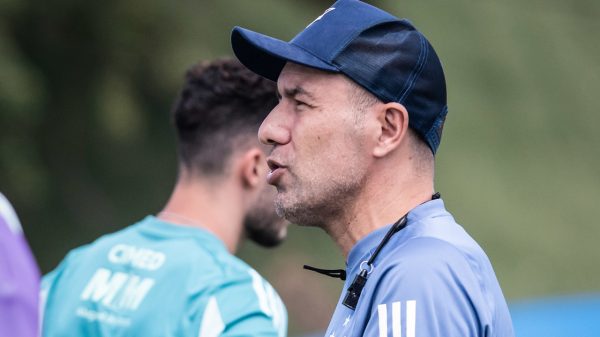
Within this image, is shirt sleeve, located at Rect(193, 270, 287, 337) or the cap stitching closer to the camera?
the cap stitching

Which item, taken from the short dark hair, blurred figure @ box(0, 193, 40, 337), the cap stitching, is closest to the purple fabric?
blurred figure @ box(0, 193, 40, 337)

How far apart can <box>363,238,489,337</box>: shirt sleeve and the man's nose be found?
51cm

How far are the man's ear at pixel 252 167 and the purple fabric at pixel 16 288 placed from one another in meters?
1.92

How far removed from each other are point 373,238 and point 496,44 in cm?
1513

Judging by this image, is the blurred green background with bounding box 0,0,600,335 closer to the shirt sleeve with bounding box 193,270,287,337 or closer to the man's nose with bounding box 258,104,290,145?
the shirt sleeve with bounding box 193,270,287,337

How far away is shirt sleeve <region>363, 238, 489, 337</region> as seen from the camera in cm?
215

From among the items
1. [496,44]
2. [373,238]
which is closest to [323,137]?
[373,238]

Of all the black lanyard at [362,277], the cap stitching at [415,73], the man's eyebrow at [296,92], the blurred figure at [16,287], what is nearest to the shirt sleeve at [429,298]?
the black lanyard at [362,277]

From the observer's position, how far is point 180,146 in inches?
160

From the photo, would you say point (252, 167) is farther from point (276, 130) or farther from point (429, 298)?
point (429, 298)

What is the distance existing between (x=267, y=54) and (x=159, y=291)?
1.14 m

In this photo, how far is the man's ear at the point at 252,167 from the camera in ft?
12.9

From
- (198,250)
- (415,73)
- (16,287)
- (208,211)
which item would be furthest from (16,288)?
(208,211)

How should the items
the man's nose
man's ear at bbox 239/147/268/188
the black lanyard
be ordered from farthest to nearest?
man's ear at bbox 239/147/268/188, the man's nose, the black lanyard
